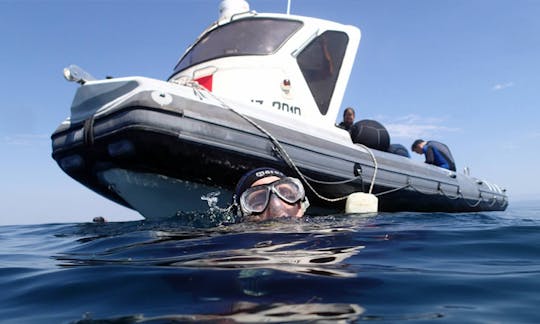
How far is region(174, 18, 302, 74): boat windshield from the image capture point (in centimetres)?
519

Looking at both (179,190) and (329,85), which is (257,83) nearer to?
(329,85)

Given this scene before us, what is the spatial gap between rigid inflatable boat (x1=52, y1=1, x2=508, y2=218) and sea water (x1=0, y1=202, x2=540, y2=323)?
56.7 inches

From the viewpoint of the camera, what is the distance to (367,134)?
5273 millimetres

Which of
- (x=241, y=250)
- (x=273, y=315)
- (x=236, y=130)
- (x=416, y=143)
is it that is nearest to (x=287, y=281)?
(x=273, y=315)

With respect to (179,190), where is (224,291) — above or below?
below

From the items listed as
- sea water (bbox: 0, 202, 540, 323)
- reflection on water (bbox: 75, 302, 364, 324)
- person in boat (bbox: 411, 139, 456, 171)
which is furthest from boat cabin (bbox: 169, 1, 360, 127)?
reflection on water (bbox: 75, 302, 364, 324)

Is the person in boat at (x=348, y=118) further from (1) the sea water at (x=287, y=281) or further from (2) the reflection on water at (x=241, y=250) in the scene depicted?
(1) the sea water at (x=287, y=281)

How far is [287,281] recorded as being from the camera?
1.49m

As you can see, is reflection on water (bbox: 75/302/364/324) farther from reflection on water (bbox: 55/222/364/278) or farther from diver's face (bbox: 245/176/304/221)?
diver's face (bbox: 245/176/304/221)

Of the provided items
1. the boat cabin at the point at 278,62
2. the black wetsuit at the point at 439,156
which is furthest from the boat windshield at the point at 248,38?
the black wetsuit at the point at 439,156

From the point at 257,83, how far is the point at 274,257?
10.9 ft

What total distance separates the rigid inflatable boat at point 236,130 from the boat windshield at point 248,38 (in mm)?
14

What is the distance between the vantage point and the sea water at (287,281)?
1248 millimetres

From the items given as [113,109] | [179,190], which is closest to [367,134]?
[179,190]
